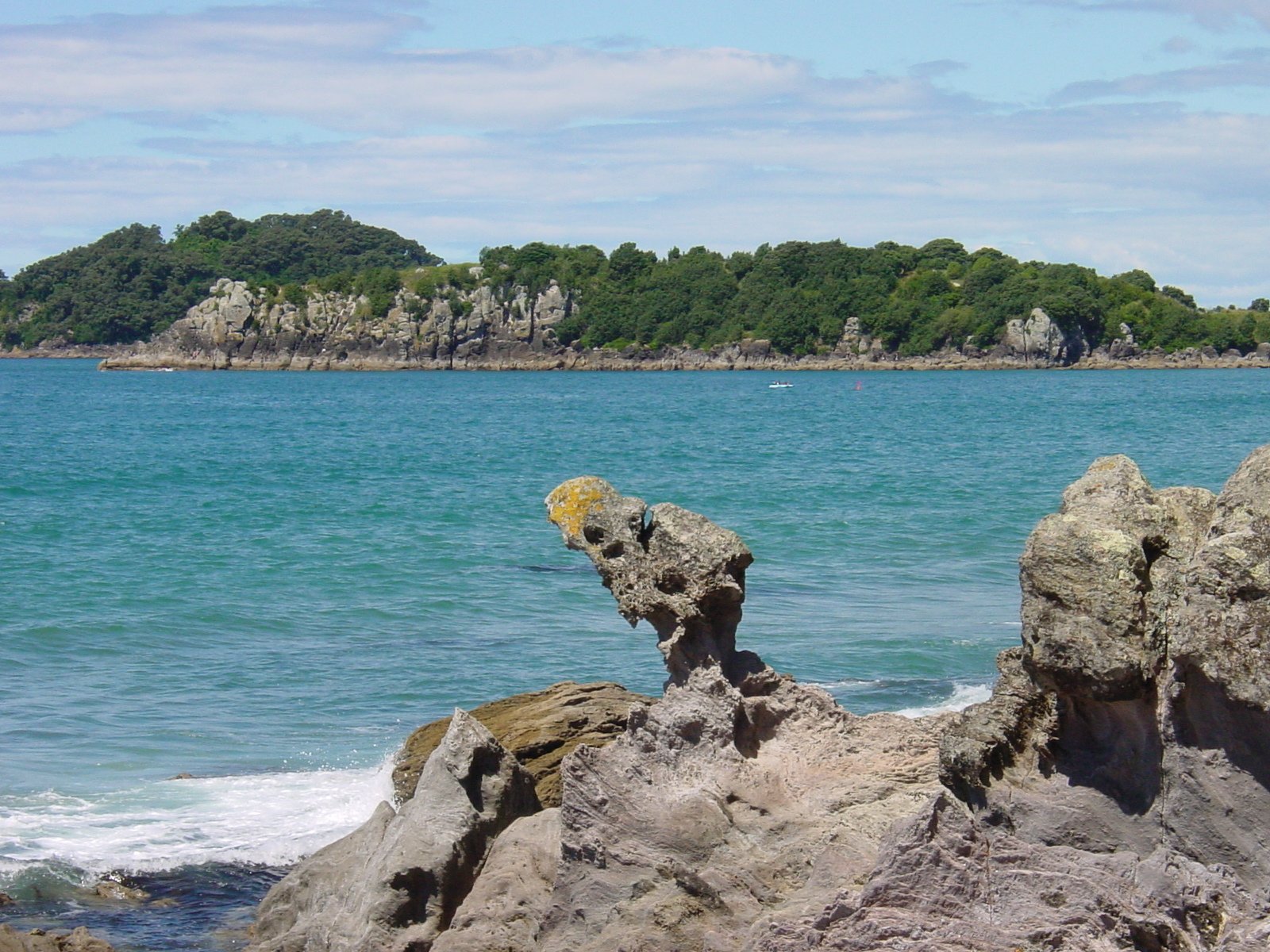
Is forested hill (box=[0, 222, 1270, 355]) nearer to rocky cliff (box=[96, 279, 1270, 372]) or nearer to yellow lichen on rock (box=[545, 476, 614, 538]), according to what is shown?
rocky cliff (box=[96, 279, 1270, 372])

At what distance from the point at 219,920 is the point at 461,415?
2549 inches

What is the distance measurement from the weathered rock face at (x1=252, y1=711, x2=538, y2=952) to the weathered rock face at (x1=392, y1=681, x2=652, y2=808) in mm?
700

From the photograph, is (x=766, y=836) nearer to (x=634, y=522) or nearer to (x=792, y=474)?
(x=634, y=522)

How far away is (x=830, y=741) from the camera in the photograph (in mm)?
7195

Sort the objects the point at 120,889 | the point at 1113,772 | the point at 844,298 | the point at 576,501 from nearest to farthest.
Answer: the point at 1113,772 < the point at 576,501 < the point at 120,889 < the point at 844,298

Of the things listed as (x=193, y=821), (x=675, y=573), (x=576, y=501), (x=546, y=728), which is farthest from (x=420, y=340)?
(x=675, y=573)

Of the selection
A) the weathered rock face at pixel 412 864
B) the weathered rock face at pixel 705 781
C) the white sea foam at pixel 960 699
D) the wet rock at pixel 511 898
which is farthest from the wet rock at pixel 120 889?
the white sea foam at pixel 960 699

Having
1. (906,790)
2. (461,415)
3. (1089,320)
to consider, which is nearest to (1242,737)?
(906,790)

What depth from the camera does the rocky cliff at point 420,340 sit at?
153m

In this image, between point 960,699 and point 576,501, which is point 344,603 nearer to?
point 960,699

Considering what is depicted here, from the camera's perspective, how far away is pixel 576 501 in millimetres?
7531

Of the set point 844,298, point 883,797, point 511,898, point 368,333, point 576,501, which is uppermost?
point 844,298

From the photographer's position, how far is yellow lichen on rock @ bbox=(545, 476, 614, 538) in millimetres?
7492

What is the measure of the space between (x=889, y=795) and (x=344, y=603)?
1330cm
